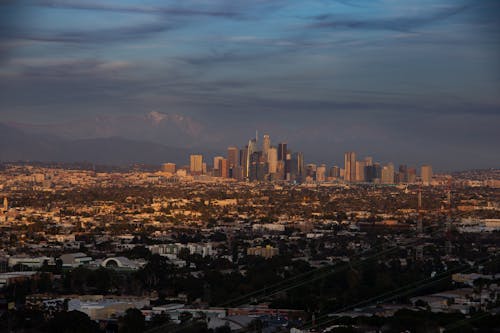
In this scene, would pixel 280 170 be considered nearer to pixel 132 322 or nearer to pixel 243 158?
pixel 243 158

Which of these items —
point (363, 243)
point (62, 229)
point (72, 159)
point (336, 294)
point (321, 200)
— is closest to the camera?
point (336, 294)

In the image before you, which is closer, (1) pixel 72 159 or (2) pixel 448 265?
(2) pixel 448 265

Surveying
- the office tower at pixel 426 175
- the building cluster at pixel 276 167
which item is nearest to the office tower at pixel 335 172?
the building cluster at pixel 276 167

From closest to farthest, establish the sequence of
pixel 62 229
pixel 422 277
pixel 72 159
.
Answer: pixel 422 277
pixel 62 229
pixel 72 159

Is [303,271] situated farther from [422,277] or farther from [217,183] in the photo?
[217,183]

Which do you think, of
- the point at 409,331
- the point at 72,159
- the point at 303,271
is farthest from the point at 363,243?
the point at 72,159
